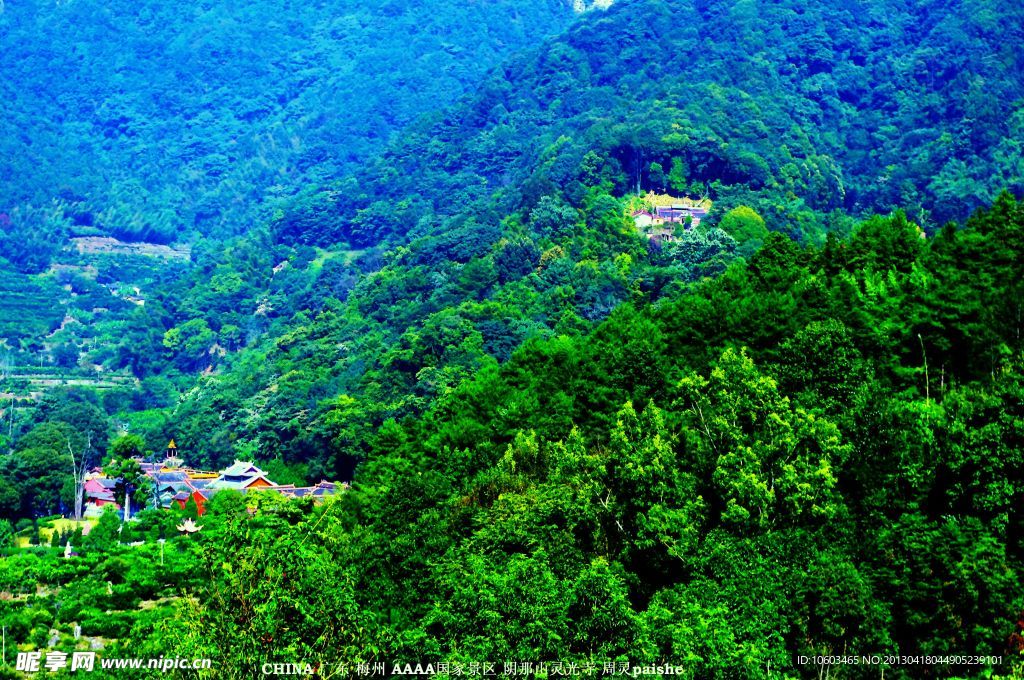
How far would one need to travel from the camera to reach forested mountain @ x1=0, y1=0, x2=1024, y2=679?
23344 millimetres

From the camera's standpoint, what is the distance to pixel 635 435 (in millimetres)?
28438

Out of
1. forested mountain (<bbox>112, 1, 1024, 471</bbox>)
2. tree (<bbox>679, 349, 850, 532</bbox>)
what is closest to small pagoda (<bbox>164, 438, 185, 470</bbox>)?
forested mountain (<bbox>112, 1, 1024, 471</bbox>)

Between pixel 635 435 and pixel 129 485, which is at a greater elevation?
pixel 129 485

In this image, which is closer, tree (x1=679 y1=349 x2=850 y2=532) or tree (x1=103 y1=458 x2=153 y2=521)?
tree (x1=679 y1=349 x2=850 y2=532)

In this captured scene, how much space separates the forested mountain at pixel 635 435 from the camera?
23.3 metres

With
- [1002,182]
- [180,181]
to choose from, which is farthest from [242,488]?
[180,181]

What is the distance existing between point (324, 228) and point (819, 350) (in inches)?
4239

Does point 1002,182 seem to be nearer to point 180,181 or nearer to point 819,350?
point 819,350

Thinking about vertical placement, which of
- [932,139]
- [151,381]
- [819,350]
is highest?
[932,139]

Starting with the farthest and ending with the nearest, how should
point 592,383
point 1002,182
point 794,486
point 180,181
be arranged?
point 180,181
point 1002,182
point 592,383
point 794,486

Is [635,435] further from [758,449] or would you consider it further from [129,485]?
[129,485]

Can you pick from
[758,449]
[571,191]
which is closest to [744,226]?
[571,191]

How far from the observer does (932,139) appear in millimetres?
101188

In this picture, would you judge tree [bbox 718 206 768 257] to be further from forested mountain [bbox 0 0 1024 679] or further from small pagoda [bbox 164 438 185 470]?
small pagoda [bbox 164 438 185 470]
